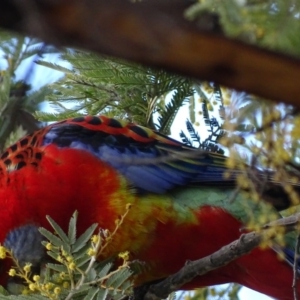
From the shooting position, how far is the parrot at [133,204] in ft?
7.65

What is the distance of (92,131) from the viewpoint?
2.62 m

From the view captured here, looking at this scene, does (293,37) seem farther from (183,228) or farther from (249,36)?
(183,228)

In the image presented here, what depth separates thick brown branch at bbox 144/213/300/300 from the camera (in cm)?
148

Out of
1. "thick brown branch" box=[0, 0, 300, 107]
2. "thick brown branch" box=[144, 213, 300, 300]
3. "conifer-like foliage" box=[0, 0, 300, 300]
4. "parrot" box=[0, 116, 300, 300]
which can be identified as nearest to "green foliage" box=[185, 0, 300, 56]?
"conifer-like foliage" box=[0, 0, 300, 300]

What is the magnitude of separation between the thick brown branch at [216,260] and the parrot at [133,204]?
0.11 metres

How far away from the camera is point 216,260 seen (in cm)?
195

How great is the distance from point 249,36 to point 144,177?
4.88 feet

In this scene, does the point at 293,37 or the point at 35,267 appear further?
the point at 35,267

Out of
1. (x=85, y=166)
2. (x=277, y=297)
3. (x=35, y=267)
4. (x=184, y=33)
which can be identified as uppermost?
(x=184, y=33)

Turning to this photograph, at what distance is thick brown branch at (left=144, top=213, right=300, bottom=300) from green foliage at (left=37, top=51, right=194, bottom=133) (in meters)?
0.62

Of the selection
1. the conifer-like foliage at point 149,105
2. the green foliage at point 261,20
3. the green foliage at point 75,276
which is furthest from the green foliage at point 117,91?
the green foliage at point 261,20

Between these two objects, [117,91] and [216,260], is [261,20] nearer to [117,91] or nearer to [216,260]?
[216,260]

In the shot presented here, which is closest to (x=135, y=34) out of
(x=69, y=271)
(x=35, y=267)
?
(x=69, y=271)

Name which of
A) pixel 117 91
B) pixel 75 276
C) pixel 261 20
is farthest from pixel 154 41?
pixel 117 91
